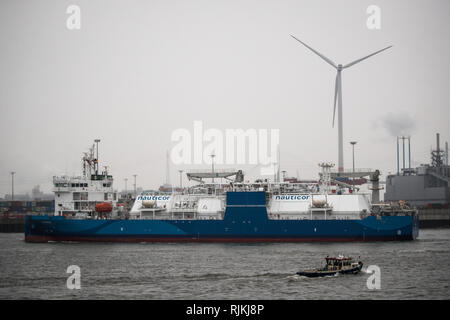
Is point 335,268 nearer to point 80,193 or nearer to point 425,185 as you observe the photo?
point 80,193

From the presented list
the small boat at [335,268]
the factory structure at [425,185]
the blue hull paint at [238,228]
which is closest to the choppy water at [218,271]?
the small boat at [335,268]

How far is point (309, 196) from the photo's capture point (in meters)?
67.4

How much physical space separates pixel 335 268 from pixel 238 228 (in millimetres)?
24013

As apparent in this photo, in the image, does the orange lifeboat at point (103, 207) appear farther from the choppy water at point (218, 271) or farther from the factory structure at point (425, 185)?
the factory structure at point (425, 185)

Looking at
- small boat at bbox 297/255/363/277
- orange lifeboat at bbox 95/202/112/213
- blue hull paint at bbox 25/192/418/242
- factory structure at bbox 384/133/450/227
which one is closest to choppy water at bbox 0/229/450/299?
small boat at bbox 297/255/363/277

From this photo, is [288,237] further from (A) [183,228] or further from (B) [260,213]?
(A) [183,228]

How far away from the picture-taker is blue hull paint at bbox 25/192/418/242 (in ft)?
209

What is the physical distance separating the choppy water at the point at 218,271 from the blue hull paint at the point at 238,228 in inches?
91.8

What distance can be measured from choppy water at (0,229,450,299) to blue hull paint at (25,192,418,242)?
91.8 inches

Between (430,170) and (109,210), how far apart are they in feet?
255

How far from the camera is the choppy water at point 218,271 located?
3628 centimetres

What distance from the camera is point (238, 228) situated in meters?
65.1

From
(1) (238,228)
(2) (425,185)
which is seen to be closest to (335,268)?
(1) (238,228)

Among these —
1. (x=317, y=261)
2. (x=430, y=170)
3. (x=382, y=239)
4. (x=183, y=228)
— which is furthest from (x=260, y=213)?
(x=430, y=170)
